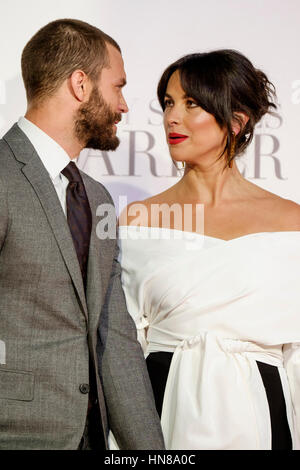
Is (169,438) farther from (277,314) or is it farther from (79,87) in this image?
(79,87)

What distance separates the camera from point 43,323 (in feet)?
5.92

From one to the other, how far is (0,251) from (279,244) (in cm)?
96

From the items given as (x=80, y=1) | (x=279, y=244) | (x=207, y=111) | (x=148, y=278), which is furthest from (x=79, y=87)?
(x=80, y=1)

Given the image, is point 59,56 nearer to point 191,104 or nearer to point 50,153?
point 50,153

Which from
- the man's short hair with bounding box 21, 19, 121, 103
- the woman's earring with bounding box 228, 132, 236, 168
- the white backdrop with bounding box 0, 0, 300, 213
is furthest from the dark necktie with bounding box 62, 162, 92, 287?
the white backdrop with bounding box 0, 0, 300, 213

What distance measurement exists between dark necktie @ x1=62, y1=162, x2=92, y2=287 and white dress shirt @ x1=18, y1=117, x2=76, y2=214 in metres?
0.02

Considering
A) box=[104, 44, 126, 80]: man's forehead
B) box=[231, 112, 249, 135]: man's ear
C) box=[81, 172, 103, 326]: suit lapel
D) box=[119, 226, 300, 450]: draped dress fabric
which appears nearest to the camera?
box=[81, 172, 103, 326]: suit lapel

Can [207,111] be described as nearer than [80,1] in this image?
Yes

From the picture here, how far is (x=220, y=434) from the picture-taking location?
2027mm

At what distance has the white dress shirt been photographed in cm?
197

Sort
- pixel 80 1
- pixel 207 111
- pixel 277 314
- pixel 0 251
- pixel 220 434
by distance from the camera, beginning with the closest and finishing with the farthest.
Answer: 1. pixel 0 251
2. pixel 220 434
3. pixel 277 314
4. pixel 207 111
5. pixel 80 1

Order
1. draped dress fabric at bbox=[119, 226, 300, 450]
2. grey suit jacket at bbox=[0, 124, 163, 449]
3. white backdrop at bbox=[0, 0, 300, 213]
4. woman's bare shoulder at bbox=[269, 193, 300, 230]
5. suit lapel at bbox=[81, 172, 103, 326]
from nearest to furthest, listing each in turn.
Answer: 1. grey suit jacket at bbox=[0, 124, 163, 449]
2. suit lapel at bbox=[81, 172, 103, 326]
3. draped dress fabric at bbox=[119, 226, 300, 450]
4. woman's bare shoulder at bbox=[269, 193, 300, 230]
5. white backdrop at bbox=[0, 0, 300, 213]

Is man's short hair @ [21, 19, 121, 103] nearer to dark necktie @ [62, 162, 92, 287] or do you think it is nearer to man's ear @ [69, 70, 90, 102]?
man's ear @ [69, 70, 90, 102]

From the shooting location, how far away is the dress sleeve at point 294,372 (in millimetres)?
2150
